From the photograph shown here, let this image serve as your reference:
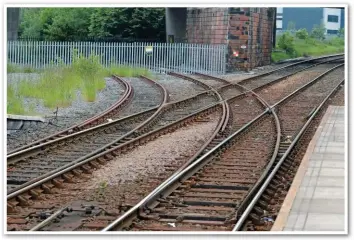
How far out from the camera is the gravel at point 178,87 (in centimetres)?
2234

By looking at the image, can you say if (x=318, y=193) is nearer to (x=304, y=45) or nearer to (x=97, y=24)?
(x=97, y=24)

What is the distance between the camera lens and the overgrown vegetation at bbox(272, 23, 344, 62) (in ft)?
155

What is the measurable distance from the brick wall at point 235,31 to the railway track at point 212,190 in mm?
18176

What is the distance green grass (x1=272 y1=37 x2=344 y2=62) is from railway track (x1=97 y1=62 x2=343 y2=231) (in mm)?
31176

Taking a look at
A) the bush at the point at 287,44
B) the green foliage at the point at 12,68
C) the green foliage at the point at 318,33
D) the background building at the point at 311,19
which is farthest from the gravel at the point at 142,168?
the background building at the point at 311,19

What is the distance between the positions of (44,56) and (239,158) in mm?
21329

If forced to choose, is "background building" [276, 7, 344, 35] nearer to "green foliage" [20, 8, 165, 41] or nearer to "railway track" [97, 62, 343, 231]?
"green foliage" [20, 8, 165, 41]

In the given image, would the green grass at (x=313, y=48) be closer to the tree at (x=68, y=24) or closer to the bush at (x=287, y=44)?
the bush at (x=287, y=44)

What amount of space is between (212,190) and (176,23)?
1155 inches

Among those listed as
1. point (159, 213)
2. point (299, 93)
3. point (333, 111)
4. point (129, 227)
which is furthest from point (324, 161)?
point (299, 93)

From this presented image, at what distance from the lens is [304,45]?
181ft

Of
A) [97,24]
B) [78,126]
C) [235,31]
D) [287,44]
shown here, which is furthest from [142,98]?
[287,44]

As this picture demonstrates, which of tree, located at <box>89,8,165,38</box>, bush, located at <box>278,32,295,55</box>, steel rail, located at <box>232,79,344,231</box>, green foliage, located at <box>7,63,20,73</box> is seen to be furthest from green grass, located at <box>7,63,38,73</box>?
bush, located at <box>278,32,295,55</box>

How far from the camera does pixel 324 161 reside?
11047 mm
